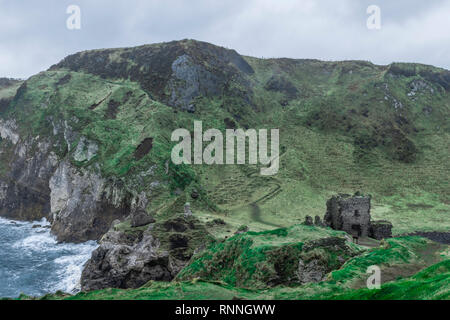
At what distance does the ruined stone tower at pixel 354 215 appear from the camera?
43844 mm

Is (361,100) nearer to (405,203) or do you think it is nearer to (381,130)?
(381,130)

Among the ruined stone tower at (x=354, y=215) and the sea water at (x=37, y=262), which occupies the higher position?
the ruined stone tower at (x=354, y=215)

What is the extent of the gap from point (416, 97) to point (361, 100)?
75.3ft

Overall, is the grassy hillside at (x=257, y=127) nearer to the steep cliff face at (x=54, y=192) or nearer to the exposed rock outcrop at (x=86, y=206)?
the steep cliff face at (x=54, y=192)

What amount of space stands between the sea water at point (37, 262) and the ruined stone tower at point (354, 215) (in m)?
34.1

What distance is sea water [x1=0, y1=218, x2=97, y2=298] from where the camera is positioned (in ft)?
151

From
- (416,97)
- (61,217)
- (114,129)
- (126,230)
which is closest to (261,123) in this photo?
(114,129)

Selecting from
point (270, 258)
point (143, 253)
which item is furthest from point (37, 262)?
point (270, 258)

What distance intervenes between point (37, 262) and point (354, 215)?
1902 inches

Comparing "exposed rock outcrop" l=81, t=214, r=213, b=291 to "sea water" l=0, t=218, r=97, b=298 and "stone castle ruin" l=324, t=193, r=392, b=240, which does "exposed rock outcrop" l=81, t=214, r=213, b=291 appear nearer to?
"sea water" l=0, t=218, r=97, b=298

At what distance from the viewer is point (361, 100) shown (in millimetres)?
122438

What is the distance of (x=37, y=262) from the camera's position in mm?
55156

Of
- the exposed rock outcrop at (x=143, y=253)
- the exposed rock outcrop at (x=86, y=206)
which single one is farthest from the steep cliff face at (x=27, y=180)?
the exposed rock outcrop at (x=143, y=253)

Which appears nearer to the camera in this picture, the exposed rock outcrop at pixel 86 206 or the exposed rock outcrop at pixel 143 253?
the exposed rock outcrop at pixel 143 253
